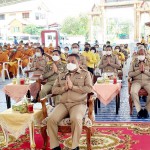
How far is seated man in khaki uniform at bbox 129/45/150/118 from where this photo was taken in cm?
529

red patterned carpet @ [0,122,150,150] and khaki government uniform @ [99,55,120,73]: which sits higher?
khaki government uniform @ [99,55,120,73]

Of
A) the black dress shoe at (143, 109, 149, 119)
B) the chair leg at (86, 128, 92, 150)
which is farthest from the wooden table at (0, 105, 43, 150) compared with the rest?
the black dress shoe at (143, 109, 149, 119)

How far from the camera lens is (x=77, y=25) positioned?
38469 mm

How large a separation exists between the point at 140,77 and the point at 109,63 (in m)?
1.54

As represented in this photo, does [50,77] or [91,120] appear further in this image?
[50,77]

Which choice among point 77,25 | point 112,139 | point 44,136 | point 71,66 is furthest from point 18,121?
point 77,25

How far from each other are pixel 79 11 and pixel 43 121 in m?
34.7

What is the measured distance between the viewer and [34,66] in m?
6.82

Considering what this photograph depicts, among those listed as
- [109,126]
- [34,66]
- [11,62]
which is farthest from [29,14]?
[109,126]

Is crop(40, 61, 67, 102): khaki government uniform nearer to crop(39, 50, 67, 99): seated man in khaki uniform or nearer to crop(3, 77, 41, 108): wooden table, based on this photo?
crop(39, 50, 67, 99): seated man in khaki uniform

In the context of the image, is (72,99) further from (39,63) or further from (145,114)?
(39,63)

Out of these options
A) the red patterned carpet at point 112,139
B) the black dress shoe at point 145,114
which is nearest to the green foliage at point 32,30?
the black dress shoe at point 145,114

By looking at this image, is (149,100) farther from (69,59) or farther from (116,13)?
(116,13)

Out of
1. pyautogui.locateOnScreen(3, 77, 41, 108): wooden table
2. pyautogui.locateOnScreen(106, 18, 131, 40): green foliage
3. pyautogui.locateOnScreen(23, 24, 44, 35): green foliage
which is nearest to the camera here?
pyautogui.locateOnScreen(3, 77, 41, 108): wooden table
